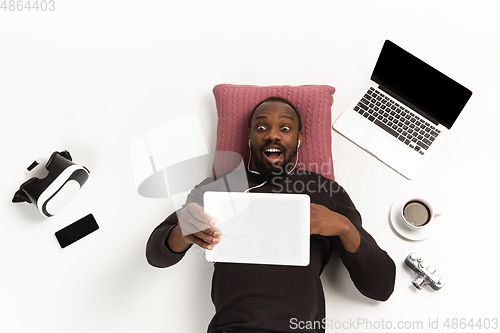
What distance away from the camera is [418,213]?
1381 millimetres

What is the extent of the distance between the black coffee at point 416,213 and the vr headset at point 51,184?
128 centimetres

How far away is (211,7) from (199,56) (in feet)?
0.95

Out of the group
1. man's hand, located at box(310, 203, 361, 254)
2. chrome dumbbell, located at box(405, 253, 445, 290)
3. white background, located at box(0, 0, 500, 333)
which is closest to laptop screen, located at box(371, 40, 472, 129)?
white background, located at box(0, 0, 500, 333)

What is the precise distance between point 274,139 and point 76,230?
87cm

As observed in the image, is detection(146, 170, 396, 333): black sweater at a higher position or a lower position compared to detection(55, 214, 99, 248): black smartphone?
higher

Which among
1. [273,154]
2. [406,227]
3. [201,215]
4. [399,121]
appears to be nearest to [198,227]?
[201,215]

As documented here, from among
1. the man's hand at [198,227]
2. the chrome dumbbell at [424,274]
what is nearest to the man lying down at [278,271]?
the man's hand at [198,227]

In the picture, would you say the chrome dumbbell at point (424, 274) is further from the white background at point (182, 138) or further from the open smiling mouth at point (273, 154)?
the open smiling mouth at point (273, 154)

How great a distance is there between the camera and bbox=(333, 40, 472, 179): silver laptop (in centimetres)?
145

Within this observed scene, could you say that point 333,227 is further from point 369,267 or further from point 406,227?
point 406,227

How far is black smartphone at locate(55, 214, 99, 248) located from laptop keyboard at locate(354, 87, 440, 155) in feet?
3.93

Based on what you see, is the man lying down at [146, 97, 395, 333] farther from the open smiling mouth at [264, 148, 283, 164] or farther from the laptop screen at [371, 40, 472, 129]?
the laptop screen at [371, 40, 472, 129]

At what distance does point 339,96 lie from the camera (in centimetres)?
164

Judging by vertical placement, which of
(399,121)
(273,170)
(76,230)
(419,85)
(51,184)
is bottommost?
(76,230)
